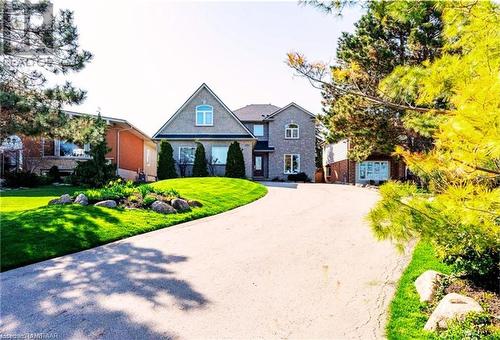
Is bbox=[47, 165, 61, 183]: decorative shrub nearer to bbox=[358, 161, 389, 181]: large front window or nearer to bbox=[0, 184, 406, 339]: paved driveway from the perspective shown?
bbox=[0, 184, 406, 339]: paved driveway

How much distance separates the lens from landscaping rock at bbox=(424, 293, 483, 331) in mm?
4271

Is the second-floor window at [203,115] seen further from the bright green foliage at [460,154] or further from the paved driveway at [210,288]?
the bright green foliage at [460,154]

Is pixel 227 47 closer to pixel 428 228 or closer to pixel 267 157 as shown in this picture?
pixel 428 228

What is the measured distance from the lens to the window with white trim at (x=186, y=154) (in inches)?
1069

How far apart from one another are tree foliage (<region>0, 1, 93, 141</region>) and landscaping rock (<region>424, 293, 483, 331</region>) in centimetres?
1142

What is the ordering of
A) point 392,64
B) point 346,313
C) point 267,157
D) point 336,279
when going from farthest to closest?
point 267,157
point 392,64
point 336,279
point 346,313

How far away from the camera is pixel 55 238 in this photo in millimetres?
7625

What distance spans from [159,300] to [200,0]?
720 centimetres

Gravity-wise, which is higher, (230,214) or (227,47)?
(227,47)

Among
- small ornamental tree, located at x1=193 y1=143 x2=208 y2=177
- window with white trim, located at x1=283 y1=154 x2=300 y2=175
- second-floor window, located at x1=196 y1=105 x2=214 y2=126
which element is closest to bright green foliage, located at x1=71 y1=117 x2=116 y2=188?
small ornamental tree, located at x1=193 y1=143 x2=208 y2=177

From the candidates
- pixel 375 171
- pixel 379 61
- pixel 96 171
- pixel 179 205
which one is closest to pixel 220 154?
pixel 96 171

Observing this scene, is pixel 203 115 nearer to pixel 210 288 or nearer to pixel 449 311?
pixel 210 288

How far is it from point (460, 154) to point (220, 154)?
24.6 meters

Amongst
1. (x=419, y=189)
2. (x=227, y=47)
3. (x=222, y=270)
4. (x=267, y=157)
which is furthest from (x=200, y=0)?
(x=267, y=157)
